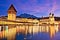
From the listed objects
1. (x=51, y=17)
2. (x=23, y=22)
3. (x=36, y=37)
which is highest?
(x=51, y=17)

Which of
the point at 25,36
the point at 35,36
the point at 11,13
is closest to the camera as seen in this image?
the point at 11,13

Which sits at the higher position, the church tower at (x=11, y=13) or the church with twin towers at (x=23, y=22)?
the church tower at (x=11, y=13)

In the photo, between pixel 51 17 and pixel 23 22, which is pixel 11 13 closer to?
pixel 23 22

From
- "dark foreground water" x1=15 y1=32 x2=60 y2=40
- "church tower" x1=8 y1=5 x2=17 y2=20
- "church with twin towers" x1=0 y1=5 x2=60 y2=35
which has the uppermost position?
"church tower" x1=8 y1=5 x2=17 y2=20

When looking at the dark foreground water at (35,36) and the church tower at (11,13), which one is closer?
the church tower at (11,13)

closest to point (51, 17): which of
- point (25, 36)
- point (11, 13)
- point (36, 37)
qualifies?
point (36, 37)

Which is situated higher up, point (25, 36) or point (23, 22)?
point (23, 22)

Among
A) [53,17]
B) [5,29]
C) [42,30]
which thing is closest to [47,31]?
[42,30]

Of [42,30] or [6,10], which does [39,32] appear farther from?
[6,10]

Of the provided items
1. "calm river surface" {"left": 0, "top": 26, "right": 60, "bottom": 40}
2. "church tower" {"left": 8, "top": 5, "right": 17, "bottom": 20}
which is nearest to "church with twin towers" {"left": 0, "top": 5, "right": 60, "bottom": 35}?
"church tower" {"left": 8, "top": 5, "right": 17, "bottom": 20}

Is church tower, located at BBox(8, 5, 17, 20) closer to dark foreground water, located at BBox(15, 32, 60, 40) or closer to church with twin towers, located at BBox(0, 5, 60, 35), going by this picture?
church with twin towers, located at BBox(0, 5, 60, 35)

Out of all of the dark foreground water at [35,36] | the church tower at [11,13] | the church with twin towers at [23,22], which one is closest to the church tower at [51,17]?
the church with twin towers at [23,22]

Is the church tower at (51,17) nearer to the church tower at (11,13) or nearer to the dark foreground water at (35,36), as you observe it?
the dark foreground water at (35,36)

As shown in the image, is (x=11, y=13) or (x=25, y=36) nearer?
(x=11, y=13)
